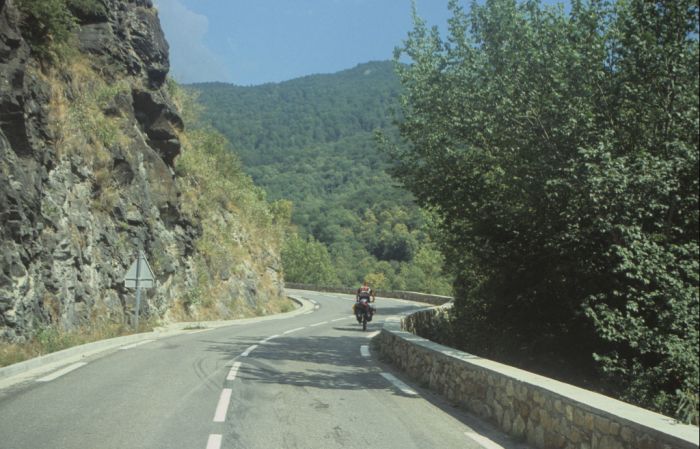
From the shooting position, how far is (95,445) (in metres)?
6.30

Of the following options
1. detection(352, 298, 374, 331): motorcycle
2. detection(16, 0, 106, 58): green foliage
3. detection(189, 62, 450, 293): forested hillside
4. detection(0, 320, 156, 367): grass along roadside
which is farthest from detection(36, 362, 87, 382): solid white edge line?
detection(189, 62, 450, 293): forested hillside

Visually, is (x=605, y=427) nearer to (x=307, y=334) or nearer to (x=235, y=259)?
(x=307, y=334)

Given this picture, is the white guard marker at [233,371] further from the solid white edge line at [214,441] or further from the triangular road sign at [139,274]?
the triangular road sign at [139,274]

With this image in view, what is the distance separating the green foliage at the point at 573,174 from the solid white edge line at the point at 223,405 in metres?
5.39

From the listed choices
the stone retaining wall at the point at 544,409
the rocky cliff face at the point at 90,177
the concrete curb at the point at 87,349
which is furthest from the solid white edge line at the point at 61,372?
the stone retaining wall at the point at 544,409

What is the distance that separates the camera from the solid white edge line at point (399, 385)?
34.4 feet

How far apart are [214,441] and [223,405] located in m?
2.06

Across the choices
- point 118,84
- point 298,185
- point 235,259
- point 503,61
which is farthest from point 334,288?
point 298,185

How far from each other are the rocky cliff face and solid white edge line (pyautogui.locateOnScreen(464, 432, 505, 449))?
424 inches

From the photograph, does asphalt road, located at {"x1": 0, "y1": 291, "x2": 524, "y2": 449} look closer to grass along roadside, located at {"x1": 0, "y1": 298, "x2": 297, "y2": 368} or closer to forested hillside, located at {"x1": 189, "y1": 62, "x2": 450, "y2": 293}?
grass along roadside, located at {"x1": 0, "y1": 298, "x2": 297, "y2": 368}

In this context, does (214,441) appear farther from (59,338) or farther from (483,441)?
(59,338)

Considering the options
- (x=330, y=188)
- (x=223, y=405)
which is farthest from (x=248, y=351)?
(x=330, y=188)

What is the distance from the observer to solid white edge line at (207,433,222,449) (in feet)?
20.9

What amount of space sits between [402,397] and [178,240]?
20.5m
